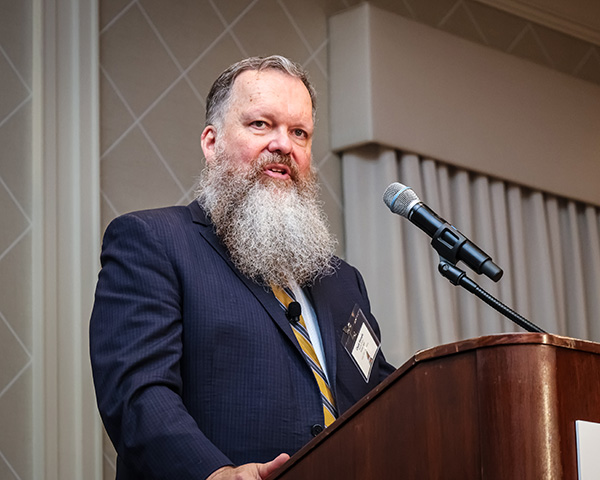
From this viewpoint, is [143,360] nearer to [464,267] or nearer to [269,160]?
[269,160]

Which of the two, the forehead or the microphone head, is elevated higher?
the forehead

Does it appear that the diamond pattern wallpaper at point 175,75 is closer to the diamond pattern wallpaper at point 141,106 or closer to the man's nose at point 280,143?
the diamond pattern wallpaper at point 141,106

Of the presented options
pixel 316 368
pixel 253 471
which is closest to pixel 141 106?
pixel 316 368

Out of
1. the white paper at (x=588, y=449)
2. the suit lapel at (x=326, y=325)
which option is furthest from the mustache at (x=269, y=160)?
the white paper at (x=588, y=449)

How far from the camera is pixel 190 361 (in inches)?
74.6

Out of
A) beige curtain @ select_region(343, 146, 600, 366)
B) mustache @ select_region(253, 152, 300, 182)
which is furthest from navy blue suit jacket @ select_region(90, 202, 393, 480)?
beige curtain @ select_region(343, 146, 600, 366)

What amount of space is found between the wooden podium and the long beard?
2.81ft

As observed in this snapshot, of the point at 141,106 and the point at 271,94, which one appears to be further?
the point at 141,106

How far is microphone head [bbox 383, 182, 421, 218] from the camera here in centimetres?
187

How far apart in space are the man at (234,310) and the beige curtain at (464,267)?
1021 millimetres

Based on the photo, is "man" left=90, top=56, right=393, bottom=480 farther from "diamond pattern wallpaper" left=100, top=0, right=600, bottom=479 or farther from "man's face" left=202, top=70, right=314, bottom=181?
"diamond pattern wallpaper" left=100, top=0, right=600, bottom=479

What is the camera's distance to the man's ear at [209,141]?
2383mm

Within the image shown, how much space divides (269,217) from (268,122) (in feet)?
0.69

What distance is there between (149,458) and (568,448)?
74cm
